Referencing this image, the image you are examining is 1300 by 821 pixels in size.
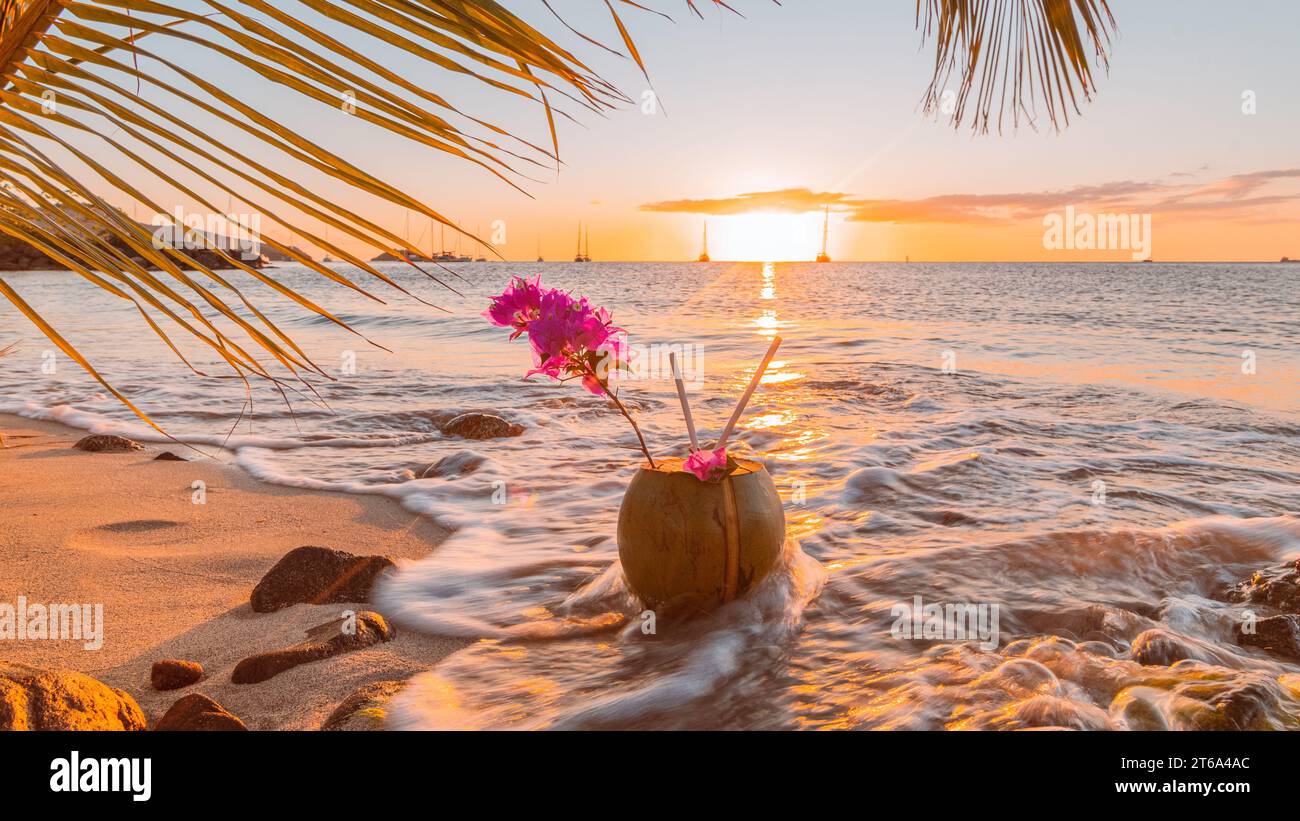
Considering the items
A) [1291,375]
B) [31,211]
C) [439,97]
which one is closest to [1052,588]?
[439,97]

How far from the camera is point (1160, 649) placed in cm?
281

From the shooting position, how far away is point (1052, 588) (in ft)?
11.3

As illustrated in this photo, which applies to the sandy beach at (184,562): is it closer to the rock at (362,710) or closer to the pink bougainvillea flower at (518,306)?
the rock at (362,710)

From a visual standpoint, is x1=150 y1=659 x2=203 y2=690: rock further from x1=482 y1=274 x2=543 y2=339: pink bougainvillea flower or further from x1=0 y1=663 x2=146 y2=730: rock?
x1=482 y1=274 x2=543 y2=339: pink bougainvillea flower

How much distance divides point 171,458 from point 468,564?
3.16 metres

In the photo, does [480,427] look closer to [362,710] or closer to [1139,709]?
[362,710]

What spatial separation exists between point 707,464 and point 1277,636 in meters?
2.18

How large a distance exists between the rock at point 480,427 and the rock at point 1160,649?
5.18 metres

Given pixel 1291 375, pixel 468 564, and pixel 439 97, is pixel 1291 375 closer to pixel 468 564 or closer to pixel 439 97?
pixel 468 564

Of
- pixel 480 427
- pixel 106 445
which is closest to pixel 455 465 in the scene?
pixel 480 427

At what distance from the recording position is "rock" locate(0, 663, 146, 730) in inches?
73.2

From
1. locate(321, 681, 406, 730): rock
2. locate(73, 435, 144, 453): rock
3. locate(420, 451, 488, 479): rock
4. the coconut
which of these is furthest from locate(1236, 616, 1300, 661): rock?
locate(73, 435, 144, 453): rock

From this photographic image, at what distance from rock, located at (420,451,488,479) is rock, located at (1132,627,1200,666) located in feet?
13.4
